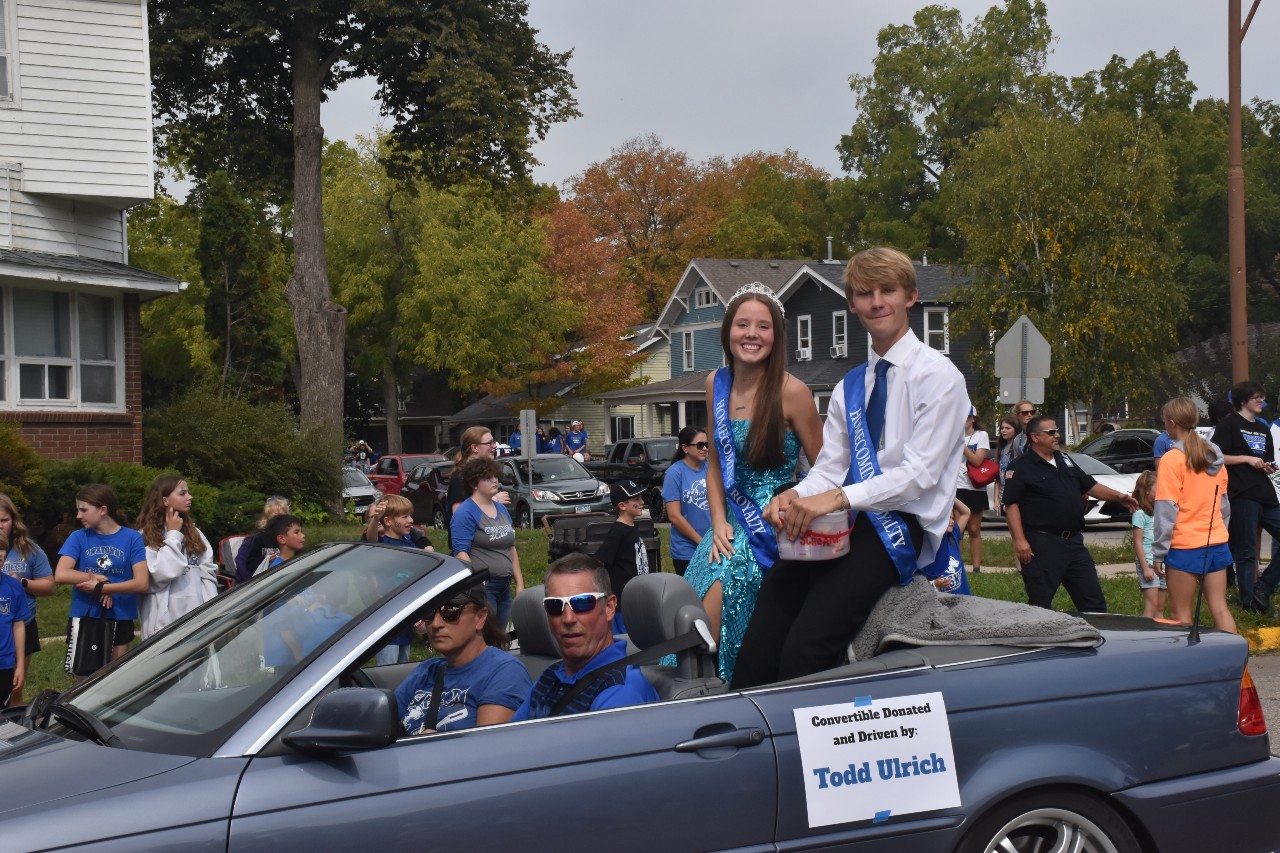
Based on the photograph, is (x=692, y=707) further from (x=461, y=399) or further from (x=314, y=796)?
(x=461, y=399)

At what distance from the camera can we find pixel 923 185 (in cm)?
6794

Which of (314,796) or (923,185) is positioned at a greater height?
(923,185)

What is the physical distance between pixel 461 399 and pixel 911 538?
71050 millimetres

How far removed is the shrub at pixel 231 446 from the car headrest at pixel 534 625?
17.1 metres

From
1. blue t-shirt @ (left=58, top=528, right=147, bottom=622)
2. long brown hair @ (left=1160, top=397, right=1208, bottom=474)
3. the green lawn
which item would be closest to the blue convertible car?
the green lawn

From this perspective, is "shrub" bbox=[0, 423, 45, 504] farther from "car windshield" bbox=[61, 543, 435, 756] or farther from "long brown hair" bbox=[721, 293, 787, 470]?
"long brown hair" bbox=[721, 293, 787, 470]

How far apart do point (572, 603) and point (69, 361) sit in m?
18.3

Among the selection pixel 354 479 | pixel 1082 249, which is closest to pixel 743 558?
pixel 354 479

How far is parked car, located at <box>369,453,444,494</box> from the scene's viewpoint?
36062 mm

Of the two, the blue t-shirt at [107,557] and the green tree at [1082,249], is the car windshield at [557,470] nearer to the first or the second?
the green tree at [1082,249]

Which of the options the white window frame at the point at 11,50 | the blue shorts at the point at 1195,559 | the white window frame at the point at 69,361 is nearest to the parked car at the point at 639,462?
the white window frame at the point at 69,361

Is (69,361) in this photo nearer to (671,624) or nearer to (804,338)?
(671,624)

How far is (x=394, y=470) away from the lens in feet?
125

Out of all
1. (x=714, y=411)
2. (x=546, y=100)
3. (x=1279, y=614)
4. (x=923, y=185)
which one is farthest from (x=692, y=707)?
(x=923, y=185)
